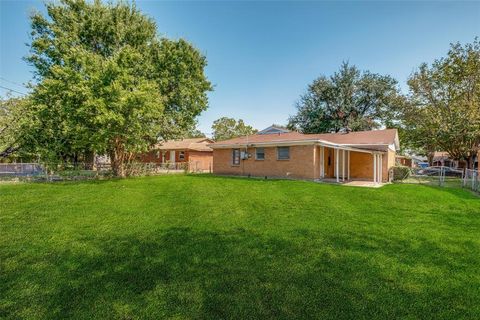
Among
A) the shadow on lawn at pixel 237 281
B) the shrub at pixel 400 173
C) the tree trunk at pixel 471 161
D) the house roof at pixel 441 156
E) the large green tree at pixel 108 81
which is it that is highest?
the large green tree at pixel 108 81

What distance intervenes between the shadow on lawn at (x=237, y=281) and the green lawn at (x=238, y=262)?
0.06 ft

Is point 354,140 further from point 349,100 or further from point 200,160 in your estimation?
point 200,160

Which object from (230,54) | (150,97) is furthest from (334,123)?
(150,97)

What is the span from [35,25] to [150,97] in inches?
447

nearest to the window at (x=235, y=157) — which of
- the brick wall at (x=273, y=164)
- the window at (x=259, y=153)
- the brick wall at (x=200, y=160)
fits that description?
the brick wall at (x=273, y=164)

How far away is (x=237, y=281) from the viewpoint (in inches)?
155

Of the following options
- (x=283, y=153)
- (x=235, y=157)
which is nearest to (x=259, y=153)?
(x=283, y=153)

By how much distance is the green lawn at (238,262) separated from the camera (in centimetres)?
330

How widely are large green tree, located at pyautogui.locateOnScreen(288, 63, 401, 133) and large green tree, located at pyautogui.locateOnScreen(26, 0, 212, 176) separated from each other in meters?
17.5

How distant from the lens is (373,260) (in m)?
4.66

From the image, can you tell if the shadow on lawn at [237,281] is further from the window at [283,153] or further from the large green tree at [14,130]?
the large green tree at [14,130]

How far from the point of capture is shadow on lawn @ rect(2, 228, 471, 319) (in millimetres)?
3234

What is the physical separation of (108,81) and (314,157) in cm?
1327

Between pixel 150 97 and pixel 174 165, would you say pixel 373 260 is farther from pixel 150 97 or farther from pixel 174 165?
pixel 174 165
